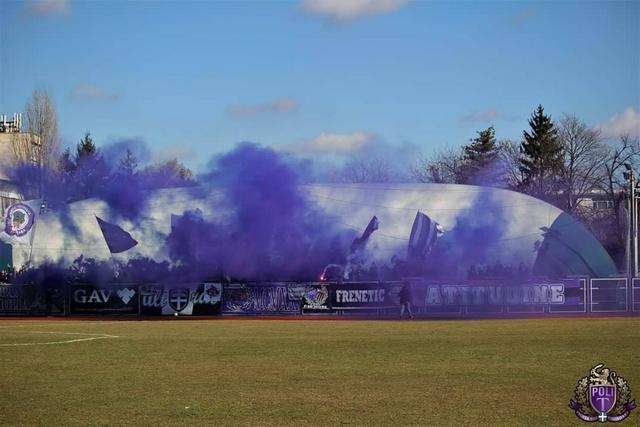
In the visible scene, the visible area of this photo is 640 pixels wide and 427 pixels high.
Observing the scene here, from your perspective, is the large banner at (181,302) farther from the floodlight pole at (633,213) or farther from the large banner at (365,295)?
the floodlight pole at (633,213)

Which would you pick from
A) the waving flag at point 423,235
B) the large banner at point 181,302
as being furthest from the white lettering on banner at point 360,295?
the waving flag at point 423,235

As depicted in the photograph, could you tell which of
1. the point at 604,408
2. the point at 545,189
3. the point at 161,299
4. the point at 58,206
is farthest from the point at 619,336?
the point at 545,189

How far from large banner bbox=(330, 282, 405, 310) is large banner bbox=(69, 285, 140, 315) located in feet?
31.9

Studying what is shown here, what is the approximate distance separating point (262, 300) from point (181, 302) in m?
3.96

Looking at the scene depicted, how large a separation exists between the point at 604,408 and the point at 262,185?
38325 mm

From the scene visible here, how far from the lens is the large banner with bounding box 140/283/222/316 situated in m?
40.8

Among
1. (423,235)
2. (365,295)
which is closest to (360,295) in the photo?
(365,295)

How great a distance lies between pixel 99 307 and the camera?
1615 inches

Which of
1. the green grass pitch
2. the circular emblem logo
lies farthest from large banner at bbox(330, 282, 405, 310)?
the circular emblem logo

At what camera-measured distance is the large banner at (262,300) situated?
40.5m

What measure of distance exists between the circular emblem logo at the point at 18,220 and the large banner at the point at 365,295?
75.4 feet

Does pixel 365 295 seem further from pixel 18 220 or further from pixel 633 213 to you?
pixel 18 220

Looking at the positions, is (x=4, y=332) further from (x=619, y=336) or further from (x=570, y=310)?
(x=570, y=310)

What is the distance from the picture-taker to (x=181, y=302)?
1607 inches
